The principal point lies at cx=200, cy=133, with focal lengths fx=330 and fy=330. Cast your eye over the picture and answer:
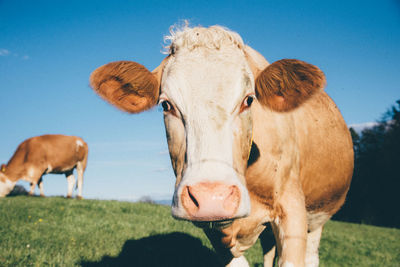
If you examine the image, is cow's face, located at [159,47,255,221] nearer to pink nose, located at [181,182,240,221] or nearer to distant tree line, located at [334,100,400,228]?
pink nose, located at [181,182,240,221]

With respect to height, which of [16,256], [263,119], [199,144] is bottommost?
[16,256]

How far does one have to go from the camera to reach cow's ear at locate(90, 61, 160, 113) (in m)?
2.68

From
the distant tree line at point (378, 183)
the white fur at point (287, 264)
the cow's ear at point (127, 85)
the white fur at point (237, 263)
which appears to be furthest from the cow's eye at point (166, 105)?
the distant tree line at point (378, 183)

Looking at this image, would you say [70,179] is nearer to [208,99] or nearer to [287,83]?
[287,83]

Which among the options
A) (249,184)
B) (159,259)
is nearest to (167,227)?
(159,259)

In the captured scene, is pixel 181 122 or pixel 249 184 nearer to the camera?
pixel 181 122

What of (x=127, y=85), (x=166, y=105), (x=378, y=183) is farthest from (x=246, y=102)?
(x=378, y=183)

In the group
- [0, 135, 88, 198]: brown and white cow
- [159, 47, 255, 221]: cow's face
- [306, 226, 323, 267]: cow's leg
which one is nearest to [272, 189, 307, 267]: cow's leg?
[159, 47, 255, 221]: cow's face

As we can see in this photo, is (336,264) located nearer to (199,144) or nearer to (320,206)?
(320,206)

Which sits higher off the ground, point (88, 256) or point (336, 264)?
point (88, 256)

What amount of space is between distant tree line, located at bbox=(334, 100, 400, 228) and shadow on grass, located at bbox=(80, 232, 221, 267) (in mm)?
24115

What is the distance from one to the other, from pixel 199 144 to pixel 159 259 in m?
3.66

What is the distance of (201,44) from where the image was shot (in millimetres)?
2561

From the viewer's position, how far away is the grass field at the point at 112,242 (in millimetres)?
4719
